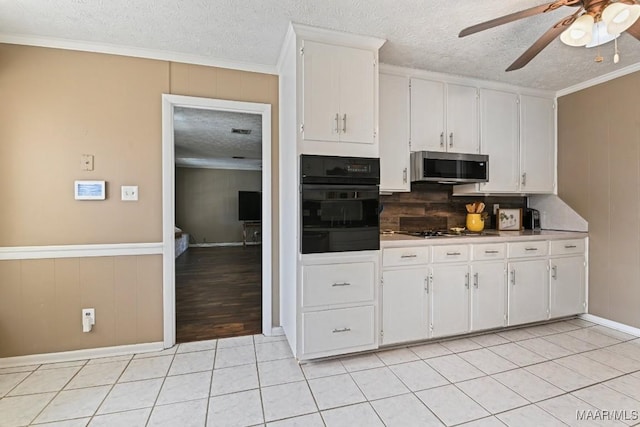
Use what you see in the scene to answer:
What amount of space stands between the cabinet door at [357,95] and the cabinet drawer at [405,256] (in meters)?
0.91

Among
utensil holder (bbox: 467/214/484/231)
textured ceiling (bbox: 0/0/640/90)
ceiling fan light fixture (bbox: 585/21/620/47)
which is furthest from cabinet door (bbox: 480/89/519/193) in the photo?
ceiling fan light fixture (bbox: 585/21/620/47)

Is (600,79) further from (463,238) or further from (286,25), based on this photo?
(286,25)

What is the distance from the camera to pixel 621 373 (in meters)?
2.13

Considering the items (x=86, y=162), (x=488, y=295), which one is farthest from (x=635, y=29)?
(x=86, y=162)

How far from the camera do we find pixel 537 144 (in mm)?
3303

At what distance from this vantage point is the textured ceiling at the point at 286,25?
1932 millimetres

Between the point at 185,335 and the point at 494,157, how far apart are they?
11.7 feet

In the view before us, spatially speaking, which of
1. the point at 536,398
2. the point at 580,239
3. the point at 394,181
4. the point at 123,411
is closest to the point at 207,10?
the point at 394,181

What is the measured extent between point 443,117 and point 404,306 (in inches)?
72.7

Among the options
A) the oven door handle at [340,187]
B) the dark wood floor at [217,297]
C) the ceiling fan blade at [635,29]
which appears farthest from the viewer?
Result: the dark wood floor at [217,297]

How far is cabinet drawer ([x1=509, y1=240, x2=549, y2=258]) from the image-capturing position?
283 centimetres

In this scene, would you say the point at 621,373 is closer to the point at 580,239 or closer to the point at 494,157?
the point at 580,239

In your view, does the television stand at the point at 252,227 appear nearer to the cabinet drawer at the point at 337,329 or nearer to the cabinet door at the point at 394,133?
the cabinet door at the point at 394,133

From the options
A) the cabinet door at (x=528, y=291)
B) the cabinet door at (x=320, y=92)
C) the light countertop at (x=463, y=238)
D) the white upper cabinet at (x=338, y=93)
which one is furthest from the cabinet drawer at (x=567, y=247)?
the cabinet door at (x=320, y=92)
